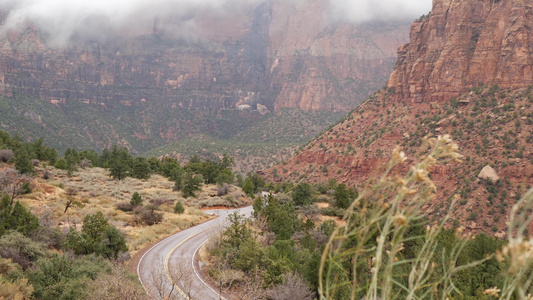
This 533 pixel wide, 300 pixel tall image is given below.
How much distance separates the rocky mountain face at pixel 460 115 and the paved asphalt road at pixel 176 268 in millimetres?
26805

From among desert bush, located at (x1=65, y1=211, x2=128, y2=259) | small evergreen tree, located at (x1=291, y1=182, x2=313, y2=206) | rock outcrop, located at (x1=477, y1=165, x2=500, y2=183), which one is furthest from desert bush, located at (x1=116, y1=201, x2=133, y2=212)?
rock outcrop, located at (x1=477, y1=165, x2=500, y2=183)

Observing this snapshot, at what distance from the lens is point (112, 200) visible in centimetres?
4128

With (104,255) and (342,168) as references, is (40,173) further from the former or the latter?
(342,168)

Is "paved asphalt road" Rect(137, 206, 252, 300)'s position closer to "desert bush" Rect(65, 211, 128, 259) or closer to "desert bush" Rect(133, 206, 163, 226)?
"desert bush" Rect(65, 211, 128, 259)

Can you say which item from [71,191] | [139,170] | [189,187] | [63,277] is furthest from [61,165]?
[63,277]

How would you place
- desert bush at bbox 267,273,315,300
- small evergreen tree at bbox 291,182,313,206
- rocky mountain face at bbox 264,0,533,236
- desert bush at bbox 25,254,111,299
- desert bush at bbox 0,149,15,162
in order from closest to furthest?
desert bush at bbox 25,254,111,299
desert bush at bbox 267,273,315,300
desert bush at bbox 0,149,15,162
rocky mountain face at bbox 264,0,533,236
small evergreen tree at bbox 291,182,313,206

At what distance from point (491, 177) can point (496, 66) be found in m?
30.3

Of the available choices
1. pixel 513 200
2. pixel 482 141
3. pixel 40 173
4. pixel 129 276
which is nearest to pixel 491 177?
pixel 513 200

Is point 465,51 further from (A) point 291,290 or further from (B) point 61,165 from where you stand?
(B) point 61,165

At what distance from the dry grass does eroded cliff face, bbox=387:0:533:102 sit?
4665 cm

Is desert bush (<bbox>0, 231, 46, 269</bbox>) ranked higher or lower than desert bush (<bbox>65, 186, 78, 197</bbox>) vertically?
higher

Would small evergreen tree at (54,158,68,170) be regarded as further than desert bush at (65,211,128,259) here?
Yes

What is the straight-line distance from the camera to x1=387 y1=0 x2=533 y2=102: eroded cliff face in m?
64.1

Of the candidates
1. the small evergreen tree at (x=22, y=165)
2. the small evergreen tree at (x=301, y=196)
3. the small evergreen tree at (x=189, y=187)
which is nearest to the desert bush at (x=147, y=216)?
the small evergreen tree at (x=22, y=165)
